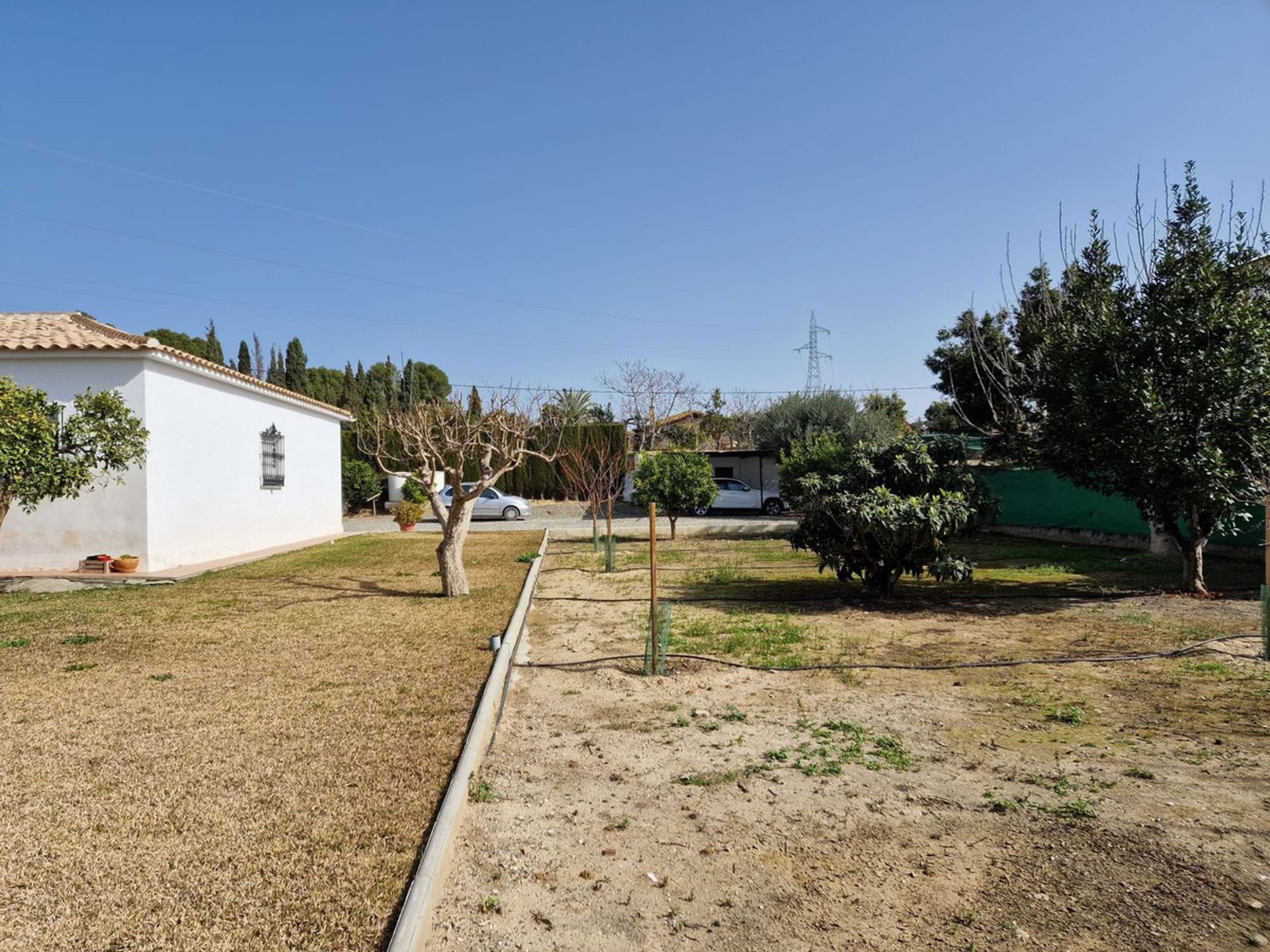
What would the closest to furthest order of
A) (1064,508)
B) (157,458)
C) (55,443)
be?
(55,443)
(157,458)
(1064,508)

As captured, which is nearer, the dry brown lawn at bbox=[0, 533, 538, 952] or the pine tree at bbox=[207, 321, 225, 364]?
the dry brown lawn at bbox=[0, 533, 538, 952]

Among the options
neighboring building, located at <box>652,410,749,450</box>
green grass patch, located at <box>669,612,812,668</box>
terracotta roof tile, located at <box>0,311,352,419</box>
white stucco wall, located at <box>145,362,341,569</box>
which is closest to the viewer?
green grass patch, located at <box>669,612,812,668</box>

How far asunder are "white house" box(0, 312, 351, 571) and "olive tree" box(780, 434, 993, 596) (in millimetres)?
9200

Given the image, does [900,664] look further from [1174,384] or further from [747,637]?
[1174,384]

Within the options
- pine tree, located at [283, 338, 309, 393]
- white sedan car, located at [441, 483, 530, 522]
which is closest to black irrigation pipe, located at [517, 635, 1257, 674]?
white sedan car, located at [441, 483, 530, 522]

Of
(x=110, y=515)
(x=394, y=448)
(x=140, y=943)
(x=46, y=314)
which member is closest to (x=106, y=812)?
(x=140, y=943)

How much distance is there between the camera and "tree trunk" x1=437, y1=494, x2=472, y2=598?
941 centimetres

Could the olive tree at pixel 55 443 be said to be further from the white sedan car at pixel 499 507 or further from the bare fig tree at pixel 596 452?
the white sedan car at pixel 499 507

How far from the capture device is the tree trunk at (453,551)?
941 centimetres

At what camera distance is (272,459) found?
15.6m

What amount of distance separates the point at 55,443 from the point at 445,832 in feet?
27.9

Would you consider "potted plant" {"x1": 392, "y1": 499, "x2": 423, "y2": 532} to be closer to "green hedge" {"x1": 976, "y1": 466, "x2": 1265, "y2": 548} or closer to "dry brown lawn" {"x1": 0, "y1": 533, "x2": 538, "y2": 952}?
"dry brown lawn" {"x1": 0, "y1": 533, "x2": 538, "y2": 952}

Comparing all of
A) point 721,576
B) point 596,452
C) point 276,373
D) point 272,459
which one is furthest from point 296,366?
point 721,576

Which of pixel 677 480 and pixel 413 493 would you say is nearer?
pixel 677 480
